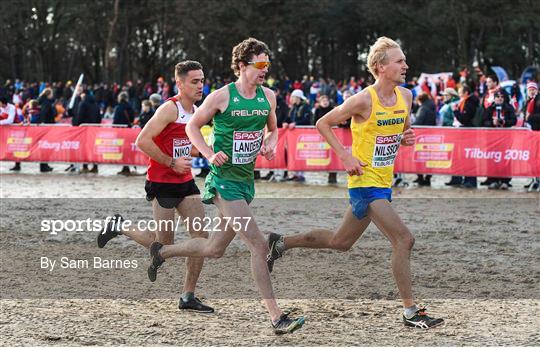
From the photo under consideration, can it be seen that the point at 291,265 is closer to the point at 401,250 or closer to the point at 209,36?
the point at 401,250

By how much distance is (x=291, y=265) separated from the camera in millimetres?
10320

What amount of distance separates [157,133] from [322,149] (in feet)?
39.1

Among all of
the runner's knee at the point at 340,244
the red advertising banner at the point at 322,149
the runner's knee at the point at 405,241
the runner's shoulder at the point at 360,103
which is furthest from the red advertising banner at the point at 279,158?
the runner's knee at the point at 405,241

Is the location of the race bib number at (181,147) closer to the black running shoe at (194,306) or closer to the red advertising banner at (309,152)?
the black running shoe at (194,306)

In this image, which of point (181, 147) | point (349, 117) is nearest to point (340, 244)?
point (349, 117)

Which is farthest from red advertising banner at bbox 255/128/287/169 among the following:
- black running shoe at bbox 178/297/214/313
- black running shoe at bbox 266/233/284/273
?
black running shoe at bbox 178/297/214/313

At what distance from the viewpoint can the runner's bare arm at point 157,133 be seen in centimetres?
802

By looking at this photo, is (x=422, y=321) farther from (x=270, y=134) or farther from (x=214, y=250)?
(x=270, y=134)

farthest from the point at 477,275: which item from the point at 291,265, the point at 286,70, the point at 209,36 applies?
the point at 286,70

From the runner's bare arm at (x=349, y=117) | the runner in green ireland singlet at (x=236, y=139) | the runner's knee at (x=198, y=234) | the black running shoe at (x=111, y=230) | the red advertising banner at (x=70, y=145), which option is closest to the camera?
the runner in green ireland singlet at (x=236, y=139)

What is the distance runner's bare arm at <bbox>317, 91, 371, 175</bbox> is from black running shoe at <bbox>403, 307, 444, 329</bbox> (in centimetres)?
117

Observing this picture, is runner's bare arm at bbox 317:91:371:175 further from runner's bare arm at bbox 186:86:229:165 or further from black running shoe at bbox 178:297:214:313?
black running shoe at bbox 178:297:214:313

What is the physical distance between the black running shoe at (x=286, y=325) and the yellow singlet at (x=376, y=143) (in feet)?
4.05

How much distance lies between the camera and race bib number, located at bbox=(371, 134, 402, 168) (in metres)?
7.59
